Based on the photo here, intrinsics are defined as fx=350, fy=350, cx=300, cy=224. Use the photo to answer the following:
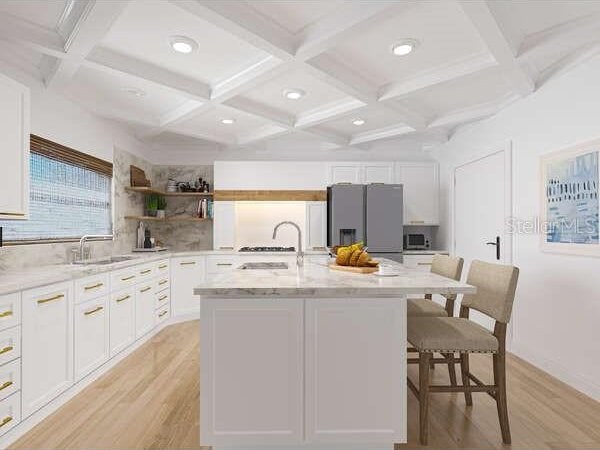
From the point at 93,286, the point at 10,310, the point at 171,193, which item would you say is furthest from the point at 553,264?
the point at 171,193

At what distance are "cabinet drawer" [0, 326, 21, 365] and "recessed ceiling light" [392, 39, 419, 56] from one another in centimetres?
293

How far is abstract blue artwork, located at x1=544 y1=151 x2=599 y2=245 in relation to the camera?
2.50 metres

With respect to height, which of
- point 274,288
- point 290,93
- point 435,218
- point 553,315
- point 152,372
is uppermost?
point 290,93

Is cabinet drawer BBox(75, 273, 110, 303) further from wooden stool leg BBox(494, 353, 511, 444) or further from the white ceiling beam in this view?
the white ceiling beam

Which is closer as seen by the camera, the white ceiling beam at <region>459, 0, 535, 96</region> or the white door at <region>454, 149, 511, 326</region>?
the white ceiling beam at <region>459, 0, 535, 96</region>

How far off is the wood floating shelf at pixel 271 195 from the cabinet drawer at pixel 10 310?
3.11 metres

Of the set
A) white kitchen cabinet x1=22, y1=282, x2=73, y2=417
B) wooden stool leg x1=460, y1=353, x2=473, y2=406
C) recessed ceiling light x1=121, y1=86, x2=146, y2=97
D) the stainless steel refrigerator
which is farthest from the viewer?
the stainless steel refrigerator

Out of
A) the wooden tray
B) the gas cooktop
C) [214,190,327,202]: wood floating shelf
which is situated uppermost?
[214,190,327,202]: wood floating shelf

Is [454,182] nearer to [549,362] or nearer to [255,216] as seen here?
[549,362]

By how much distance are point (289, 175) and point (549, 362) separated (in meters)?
3.56

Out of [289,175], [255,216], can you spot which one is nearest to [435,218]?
[289,175]

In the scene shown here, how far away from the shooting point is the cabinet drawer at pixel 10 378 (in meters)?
1.85

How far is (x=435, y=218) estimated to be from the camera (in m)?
5.03

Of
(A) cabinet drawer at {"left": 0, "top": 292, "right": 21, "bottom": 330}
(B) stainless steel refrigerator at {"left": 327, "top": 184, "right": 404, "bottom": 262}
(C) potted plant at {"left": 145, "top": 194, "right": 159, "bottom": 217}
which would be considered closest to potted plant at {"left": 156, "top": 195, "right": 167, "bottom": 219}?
(C) potted plant at {"left": 145, "top": 194, "right": 159, "bottom": 217}
